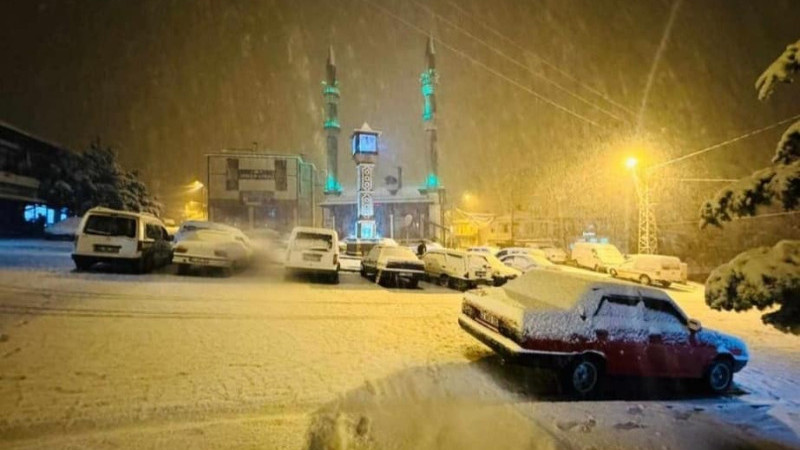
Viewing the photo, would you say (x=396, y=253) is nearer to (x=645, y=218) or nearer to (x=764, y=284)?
(x=764, y=284)

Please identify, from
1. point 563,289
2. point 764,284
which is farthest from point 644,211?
point 764,284

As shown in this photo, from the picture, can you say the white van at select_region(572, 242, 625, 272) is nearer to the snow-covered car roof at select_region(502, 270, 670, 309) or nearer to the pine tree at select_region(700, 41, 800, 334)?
the snow-covered car roof at select_region(502, 270, 670, 309)

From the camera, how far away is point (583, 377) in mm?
7055

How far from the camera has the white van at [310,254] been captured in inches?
618

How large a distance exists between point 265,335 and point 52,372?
3.21m

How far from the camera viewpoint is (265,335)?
8.50 metres

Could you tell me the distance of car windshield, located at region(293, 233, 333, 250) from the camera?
1580 centimetres

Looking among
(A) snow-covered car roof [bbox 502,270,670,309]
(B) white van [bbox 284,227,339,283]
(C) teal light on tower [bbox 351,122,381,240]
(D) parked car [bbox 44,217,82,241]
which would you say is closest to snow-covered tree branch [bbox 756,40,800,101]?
(A) snow-covered car roof [bbox 502,270,670,309]

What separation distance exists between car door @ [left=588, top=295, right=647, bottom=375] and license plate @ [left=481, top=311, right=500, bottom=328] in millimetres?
1409

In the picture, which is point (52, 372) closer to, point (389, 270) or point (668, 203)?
point (389, 270)

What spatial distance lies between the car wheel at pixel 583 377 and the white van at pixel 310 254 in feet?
33.1

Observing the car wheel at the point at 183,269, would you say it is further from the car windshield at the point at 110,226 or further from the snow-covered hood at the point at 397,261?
the snow-covered hood at the point at 397,261

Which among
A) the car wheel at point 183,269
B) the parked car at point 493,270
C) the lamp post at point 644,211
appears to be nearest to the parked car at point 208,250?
the car wheel at point 183,269

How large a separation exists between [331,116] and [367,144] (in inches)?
887
